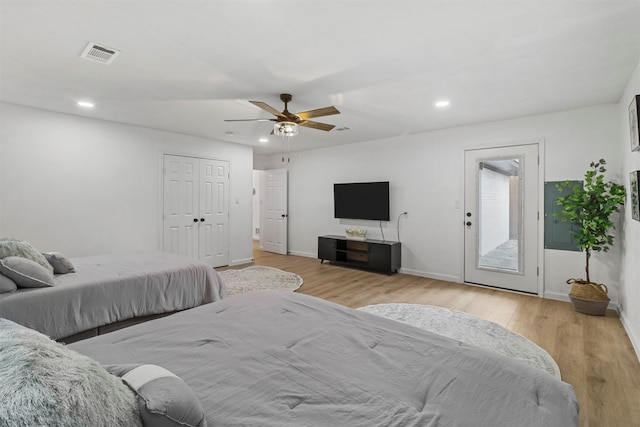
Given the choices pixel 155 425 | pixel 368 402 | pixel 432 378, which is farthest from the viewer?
pixel 432 378

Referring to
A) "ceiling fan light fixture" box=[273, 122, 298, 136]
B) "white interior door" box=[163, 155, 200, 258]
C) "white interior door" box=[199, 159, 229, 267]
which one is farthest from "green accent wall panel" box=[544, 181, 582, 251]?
"white interior door" box=[163, 155, 200, 258]

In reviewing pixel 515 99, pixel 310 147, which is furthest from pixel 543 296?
pixel 310 147

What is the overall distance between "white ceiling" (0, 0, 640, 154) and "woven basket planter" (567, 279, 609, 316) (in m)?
2.20

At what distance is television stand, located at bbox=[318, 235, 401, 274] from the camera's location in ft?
18.2

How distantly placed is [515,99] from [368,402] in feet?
12.8

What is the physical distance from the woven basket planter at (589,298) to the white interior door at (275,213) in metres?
5.49

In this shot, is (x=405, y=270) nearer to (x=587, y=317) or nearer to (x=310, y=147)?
(x=587, y=317)

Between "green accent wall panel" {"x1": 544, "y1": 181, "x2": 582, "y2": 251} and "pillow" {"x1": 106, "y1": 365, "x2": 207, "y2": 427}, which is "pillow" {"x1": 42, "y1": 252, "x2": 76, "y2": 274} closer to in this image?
"pillow" {"x1": 106, "y1": 365, "x2": 207, "y2": 427}

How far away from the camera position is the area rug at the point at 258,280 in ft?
15.2

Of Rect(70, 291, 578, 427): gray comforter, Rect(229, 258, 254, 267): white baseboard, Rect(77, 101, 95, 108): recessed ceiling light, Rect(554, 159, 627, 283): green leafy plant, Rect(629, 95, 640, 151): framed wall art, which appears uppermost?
Rect(77, 101, 95, 108): recessed ceiling light

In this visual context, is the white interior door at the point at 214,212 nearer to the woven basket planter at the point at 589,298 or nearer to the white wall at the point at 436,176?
the white wall at the point at 436,176

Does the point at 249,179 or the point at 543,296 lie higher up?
the point at 249,179

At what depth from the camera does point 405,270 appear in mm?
5703

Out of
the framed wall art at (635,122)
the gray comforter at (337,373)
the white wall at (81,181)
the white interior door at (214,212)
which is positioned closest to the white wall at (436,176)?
the framed wall art at (635,122)
